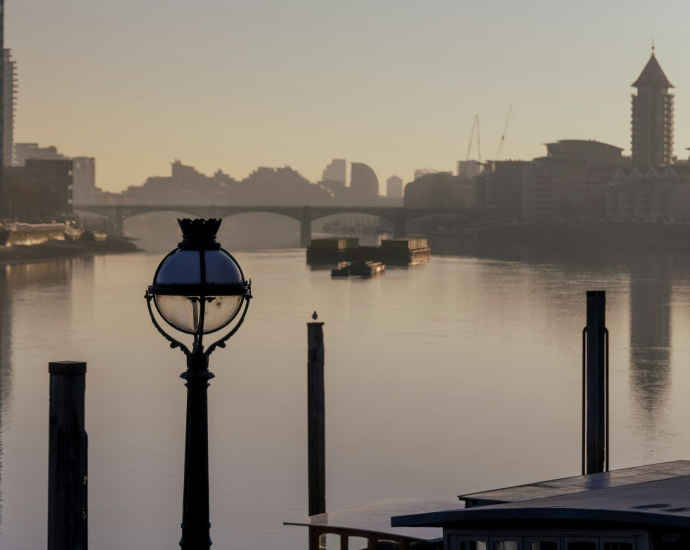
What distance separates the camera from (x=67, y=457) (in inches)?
340

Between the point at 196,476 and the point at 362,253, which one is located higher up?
the point at 362,253

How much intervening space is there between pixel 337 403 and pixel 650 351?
17380mm

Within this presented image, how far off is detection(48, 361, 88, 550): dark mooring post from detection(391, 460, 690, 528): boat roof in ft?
9.09

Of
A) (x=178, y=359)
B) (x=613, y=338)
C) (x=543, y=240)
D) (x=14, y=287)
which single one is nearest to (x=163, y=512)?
(x=178, y=359)

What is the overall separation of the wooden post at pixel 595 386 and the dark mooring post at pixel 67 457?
28.8 feet

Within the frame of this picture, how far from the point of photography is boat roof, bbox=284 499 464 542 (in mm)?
12820

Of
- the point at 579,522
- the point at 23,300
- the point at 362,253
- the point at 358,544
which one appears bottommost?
the point at 358,544

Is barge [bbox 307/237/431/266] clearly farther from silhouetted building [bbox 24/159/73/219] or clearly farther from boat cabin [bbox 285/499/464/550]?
boat cabin [bbox 285/499/464/550]

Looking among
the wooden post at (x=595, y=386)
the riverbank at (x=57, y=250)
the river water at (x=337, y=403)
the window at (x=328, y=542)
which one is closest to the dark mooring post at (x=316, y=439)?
the river water at (x=337, y=403)

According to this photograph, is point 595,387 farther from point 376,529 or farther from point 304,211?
point 304,211

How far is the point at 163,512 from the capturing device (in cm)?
2006

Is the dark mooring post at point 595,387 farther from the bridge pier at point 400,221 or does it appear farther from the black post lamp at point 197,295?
the bridge pier at point 400,221

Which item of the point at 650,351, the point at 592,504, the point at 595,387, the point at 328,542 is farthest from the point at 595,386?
the point at 650,351

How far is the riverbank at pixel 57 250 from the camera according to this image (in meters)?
110
